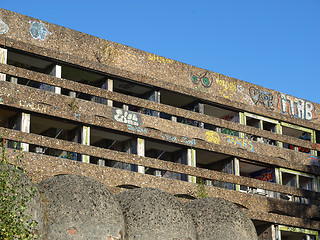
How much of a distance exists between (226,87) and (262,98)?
3597 millimetres

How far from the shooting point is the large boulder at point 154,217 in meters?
18.2

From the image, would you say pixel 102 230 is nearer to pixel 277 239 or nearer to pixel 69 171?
pixel 69 171

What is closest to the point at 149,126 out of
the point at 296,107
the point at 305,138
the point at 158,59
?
the point at 158,59

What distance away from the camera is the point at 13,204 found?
46.7 ft

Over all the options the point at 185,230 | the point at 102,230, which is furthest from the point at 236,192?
the point at 102,230

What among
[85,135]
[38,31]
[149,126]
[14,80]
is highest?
[38,31]

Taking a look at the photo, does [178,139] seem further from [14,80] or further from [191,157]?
[14,80]

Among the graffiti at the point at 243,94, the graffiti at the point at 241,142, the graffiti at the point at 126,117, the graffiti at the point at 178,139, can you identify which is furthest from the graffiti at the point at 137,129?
the graffiti at the point at 243,94

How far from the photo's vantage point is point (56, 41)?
35219mm

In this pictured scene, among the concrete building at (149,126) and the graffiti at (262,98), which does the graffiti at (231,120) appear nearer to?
the concrete building at (149,126)

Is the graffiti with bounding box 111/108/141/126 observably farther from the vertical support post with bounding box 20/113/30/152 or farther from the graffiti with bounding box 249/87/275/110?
the graffiti with bounding box 249/87/275/110

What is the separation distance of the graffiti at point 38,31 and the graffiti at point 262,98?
16.8 meters

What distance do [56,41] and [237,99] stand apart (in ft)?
48.6

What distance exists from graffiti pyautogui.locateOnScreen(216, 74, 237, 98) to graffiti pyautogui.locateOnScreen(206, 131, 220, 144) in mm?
3713
